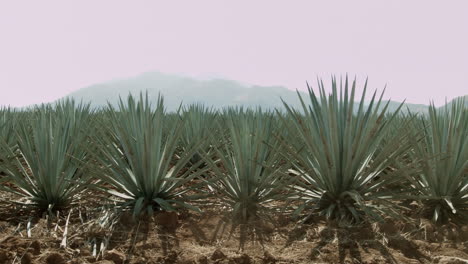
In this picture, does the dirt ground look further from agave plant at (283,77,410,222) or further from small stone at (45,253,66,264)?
agave plant at (283,77,410,222)

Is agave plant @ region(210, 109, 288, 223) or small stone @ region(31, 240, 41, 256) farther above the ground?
agave plant @ region(210, 109, 288, 223)

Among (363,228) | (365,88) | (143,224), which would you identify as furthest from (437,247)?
(143,224)

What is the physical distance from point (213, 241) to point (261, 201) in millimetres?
478

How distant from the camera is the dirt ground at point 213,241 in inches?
77.2

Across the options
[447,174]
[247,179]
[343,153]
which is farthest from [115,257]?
[447,174]

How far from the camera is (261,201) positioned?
254 cm

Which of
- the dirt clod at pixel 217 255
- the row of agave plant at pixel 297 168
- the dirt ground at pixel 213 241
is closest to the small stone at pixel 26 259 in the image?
the dirt ground at pixel 213 241

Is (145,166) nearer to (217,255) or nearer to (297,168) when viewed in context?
(217,255)

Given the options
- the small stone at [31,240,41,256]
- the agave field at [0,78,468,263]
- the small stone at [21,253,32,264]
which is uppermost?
the agave field at [0,78,468,263]

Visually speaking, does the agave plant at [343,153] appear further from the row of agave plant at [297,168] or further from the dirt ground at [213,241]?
the dirt ground at [213,241]

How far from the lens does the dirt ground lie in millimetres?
1962

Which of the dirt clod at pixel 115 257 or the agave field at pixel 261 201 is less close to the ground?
the agave field at pixel 261 201

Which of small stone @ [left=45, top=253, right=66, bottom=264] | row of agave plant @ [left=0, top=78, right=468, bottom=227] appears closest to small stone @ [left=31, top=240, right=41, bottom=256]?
small stone @ [left=45, top=253, right=66, bottom=264]

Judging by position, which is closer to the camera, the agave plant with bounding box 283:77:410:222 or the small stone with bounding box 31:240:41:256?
the small stone with bounding box 31:240:41:256
